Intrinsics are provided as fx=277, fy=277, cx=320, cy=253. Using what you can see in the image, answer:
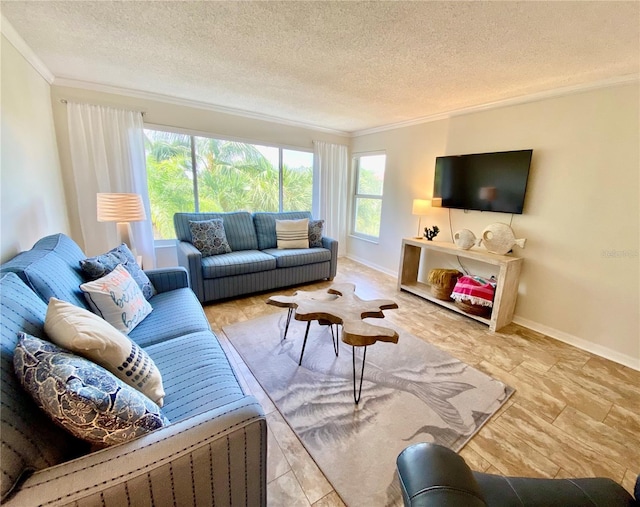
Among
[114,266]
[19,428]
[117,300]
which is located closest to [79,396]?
[19,428]

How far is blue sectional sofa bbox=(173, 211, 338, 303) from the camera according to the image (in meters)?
2.92

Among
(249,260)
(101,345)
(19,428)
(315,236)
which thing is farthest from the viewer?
(315,236)

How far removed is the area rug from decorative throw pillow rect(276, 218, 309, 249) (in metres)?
1.43

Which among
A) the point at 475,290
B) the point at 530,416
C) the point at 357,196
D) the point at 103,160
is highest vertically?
the point at 103,160

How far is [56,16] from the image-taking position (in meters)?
1.70

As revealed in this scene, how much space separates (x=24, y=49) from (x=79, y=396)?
2806mm

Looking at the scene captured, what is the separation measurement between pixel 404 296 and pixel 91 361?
123 inches

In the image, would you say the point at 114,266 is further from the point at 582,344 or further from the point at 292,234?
the point at 582,344

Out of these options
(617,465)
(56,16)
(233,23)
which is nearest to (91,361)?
(233,23)

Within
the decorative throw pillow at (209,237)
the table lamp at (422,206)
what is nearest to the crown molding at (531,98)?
the table lamp at (422,206)

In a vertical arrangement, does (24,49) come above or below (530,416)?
above

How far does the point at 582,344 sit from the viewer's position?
246cm

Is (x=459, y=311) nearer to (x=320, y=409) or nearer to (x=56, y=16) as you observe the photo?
(x=320, y=409)

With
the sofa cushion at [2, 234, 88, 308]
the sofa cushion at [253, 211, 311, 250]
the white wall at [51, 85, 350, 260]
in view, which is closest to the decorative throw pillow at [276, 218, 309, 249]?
the sofa cushion at [253, 211, 311, 250]
